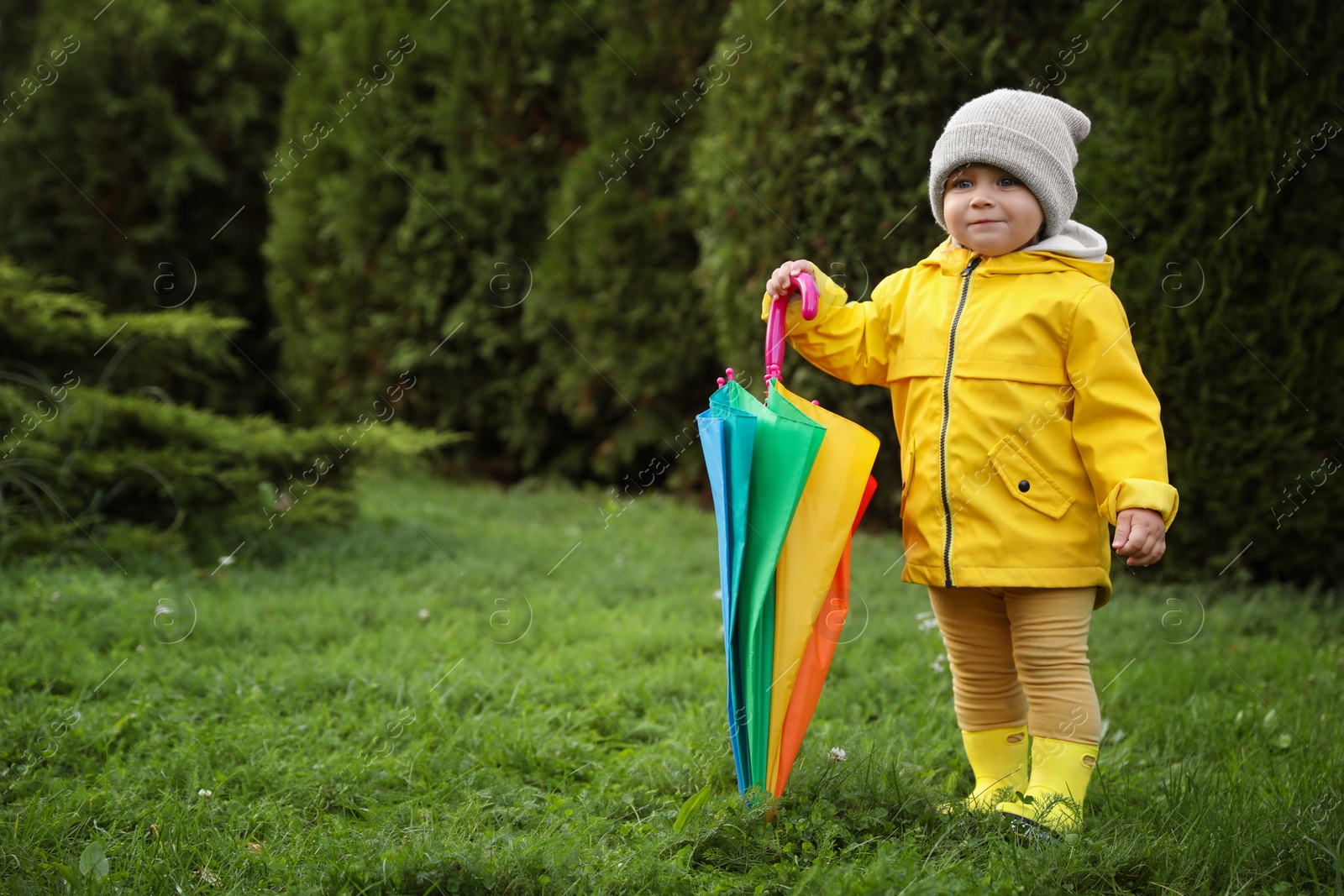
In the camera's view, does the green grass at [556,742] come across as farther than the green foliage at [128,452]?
No

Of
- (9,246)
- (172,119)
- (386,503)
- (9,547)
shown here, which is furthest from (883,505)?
(9,246)

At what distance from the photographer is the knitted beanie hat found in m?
2.20

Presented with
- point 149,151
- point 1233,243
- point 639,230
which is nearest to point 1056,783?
point 1233,243

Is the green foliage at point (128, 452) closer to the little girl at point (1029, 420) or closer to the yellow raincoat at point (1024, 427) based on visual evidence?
the little girl at point (1029, 420)

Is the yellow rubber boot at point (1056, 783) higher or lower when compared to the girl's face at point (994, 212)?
lower

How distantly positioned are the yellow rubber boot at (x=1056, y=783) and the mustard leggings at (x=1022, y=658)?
2 centimetres

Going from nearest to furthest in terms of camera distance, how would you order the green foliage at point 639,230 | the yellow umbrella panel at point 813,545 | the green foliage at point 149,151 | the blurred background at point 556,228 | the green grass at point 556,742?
the green grass at point 556,742, the yellow umbrella panel at point 813,545, the blurred background at point 556,228, the green foliage at point 639,230, the green foliage at point 149,151

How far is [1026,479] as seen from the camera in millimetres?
2191

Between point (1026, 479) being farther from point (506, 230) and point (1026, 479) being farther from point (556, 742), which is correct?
point (506, 230)

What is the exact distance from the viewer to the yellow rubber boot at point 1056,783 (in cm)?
213

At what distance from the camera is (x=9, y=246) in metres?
8.23

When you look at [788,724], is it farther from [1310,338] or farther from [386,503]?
[386,503]

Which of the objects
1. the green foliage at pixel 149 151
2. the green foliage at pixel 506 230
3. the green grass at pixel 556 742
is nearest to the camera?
the green grass at pixel 556 742

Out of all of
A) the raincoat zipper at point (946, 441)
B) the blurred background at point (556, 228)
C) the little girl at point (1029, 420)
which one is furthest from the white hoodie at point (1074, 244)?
the blurred background at point (556, 228)
